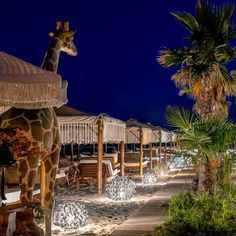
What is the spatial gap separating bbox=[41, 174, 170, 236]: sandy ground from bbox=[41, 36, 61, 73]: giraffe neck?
259 centimetres

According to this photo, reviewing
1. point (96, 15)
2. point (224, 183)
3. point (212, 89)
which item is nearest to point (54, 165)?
point (224, 183)

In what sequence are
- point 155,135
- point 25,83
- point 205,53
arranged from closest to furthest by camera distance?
point 25,83
point 205,53
point 155,135

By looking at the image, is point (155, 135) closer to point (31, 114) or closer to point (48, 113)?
point (48, 113)

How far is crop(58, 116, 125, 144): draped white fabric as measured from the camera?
10.2 metres

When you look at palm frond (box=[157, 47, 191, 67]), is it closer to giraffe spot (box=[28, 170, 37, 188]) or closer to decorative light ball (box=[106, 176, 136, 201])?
decorative light ball (box=[106, 176, 136, 201])

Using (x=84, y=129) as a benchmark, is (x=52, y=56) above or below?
above

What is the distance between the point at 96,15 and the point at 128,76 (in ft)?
112

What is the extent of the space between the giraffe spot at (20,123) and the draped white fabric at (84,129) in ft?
11.9

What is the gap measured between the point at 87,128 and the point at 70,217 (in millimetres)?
3957

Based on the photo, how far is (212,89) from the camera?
966cm

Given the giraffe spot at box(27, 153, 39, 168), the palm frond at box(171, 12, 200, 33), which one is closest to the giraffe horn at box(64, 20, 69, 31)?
the giraffe spot at box(27, 153, 39, 168)

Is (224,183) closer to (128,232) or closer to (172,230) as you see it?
(128,232)

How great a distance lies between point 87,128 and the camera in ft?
38.0

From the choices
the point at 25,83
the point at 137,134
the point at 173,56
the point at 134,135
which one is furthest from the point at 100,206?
the point at 137,134
